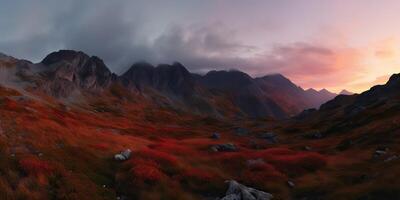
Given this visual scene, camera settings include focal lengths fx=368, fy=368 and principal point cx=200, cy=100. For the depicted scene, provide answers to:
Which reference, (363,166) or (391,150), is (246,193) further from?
(391,150)

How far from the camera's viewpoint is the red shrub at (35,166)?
2703 centimetres

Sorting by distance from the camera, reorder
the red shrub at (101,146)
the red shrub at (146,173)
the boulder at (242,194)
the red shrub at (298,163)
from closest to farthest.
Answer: the boulder at (242,194) → the red shrub at (146,173) → the red shrub at (298,163) → the red shrub at (101,146)

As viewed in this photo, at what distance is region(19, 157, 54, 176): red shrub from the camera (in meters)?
27.0

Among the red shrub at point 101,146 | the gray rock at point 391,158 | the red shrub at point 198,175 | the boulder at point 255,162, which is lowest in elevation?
the red shrub at point 198,175

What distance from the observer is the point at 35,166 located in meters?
27.7

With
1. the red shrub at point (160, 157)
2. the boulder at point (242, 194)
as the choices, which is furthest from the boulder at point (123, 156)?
the boulder at point (242, 194)

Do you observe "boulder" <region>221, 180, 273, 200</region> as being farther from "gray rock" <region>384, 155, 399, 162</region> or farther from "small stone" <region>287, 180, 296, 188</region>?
"gray rock" <region>384, 155, 399, 162</region>

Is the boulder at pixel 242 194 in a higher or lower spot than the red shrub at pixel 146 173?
lower

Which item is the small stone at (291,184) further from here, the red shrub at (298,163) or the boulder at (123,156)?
the boulder at (123,156)

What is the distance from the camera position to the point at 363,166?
38062mm

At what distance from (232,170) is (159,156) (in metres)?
7.79

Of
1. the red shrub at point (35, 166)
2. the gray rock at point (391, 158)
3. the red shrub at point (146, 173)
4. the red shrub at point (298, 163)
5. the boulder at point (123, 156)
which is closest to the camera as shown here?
the red shrub at point (35, 166)

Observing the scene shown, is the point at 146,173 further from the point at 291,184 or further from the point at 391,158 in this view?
the point at 391,158

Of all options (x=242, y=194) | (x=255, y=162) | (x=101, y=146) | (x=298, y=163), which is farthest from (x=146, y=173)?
A: (x=298, y=163)
